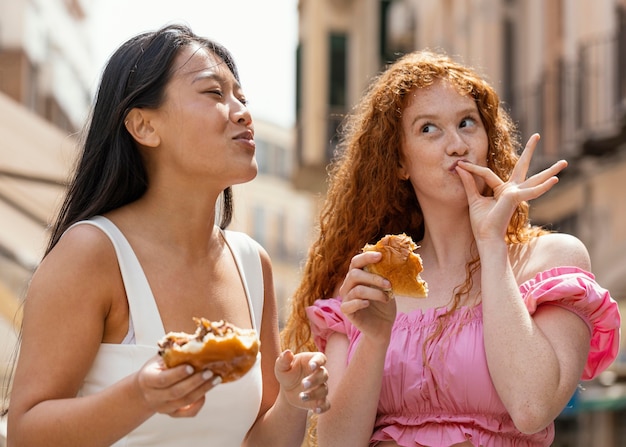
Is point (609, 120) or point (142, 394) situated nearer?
point (142, 394)

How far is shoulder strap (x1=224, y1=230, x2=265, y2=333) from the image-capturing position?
4.05m

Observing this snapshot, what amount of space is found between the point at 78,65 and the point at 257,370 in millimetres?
7065

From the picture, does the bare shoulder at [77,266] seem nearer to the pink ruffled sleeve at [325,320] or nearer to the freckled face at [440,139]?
the pink ruffled sleeve at [325,320]

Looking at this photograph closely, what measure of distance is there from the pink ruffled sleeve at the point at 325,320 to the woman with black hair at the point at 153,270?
26 cm

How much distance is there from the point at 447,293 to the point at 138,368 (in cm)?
120

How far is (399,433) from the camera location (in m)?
4.12

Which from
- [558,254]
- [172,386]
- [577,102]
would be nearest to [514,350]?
[558,254]

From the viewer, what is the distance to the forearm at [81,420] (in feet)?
10.6

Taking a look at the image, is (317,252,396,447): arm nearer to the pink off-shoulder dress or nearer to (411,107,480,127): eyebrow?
the pink off-shoulder dress

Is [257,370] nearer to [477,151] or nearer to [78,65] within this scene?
[477,151]

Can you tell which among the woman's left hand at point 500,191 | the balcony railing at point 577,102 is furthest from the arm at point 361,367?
the balcony railing at point 577,102

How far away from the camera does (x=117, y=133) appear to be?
382 cm

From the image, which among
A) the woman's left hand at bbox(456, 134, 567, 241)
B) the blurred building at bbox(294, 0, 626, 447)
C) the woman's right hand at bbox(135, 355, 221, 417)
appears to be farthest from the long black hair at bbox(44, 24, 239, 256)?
the blurred building at bbox(294, 0, 626, 447)

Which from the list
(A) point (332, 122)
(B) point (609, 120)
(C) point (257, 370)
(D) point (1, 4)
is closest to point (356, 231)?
(C) point (257, 370)
